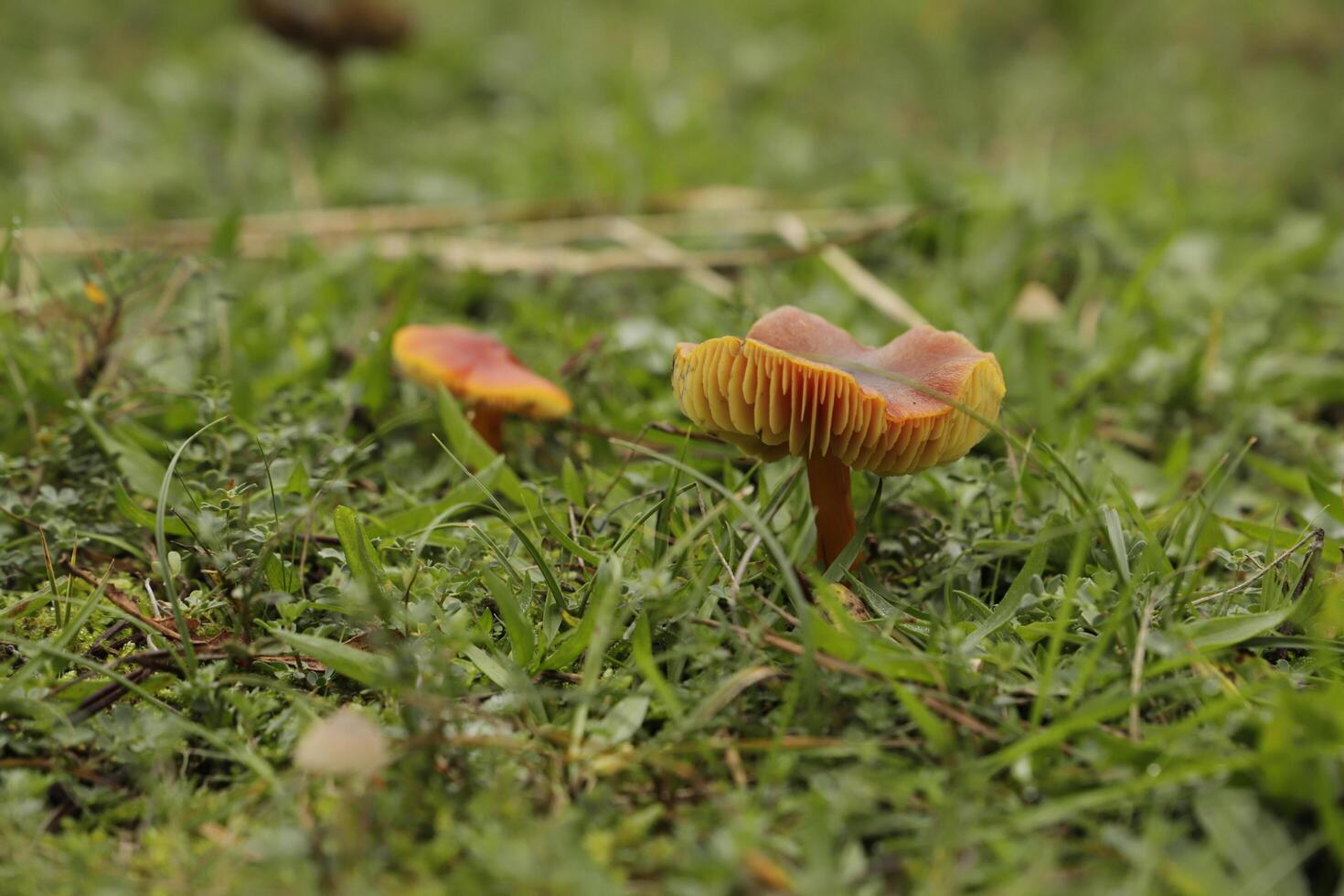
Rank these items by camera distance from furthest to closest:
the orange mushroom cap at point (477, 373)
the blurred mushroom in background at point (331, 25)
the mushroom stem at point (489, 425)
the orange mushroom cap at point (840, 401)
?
the blurred mushroom in background at point (331, 25) < the mushroom stem at point (489, 425) < the orange mushroom cap at point (477, 373) < the orange mushroom cap at point (840, 401)

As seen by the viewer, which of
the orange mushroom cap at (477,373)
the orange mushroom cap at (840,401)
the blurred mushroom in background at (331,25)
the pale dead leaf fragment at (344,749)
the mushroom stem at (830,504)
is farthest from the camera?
the blurred mushroom in background at (331,25)

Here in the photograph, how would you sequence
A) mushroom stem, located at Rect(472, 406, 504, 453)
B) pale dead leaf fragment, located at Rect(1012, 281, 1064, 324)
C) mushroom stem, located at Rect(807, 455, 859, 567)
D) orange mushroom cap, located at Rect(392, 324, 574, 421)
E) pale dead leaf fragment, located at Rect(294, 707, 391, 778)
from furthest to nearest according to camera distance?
pale dead leaf fragment, located at Rect(1012, 281, 1064, 324) < mushroom stem, located at Rect(472, 406, 504, 453) < orange mushroom cap, located at Rect(392, 324, 574, 421) < mushroom stem, located at Rect(807, 455, 859, 567) < pale dead leaf fragment, located at Rect(294, 707, 391, 778)

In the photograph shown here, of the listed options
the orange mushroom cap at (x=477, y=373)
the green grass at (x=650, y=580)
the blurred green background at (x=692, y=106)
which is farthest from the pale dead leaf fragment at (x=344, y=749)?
the blurred green background at (x=692, y=106)

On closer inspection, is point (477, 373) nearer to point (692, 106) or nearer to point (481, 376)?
point (481, 376)

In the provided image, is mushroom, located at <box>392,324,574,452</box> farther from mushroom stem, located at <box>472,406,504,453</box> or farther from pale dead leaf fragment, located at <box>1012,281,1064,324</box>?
pale dead leaf fragment, located at <box>1012,281,1064,324</box>

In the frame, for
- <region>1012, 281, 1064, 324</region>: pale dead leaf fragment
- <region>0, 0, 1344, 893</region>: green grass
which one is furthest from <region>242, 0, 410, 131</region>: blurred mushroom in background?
<region>1012, 281, 1064, 324</region>: pale dead leaf fragment

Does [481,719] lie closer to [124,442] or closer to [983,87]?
[124,442]

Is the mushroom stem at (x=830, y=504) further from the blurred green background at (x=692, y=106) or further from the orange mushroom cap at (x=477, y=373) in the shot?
the blurred green background at (x=692, y=106)

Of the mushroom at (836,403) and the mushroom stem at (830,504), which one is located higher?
the mushroom at (836,403)
